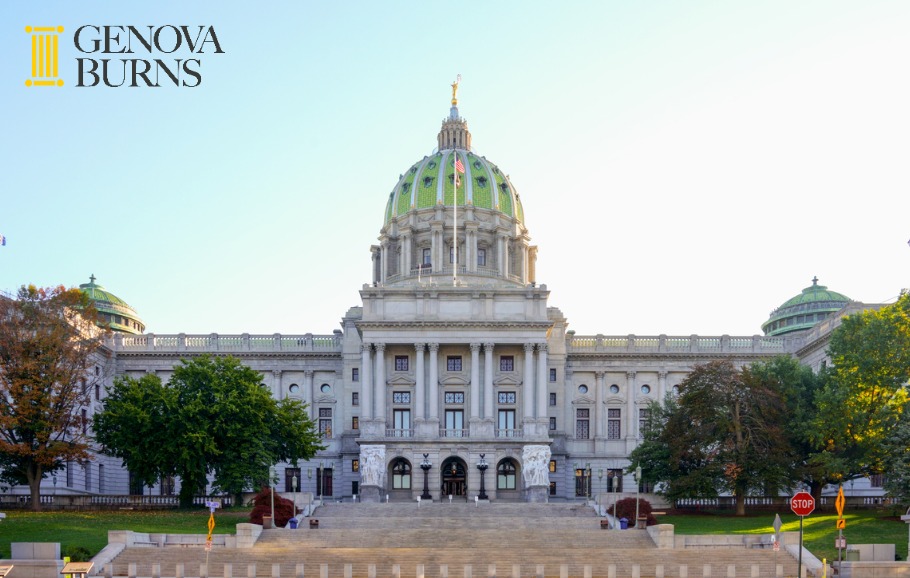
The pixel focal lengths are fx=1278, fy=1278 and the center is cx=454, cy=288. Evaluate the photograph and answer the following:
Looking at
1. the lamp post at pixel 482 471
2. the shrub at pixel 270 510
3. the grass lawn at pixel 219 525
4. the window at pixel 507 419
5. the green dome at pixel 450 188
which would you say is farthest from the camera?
the green dome at pixel 450 188

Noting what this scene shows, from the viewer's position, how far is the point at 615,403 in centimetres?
11312

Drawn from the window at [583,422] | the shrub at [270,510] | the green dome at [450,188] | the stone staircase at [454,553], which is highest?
the green dome at [450,188]

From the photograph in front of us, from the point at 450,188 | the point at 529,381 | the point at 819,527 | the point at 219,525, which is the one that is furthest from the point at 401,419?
the point at 819,527

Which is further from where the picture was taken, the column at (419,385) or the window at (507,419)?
the window at (507,419)

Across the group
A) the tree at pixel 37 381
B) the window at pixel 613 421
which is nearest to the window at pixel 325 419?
the window at pixel 613 421

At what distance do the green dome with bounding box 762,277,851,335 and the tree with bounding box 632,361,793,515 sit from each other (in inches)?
1747

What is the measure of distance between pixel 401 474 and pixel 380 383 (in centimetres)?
738

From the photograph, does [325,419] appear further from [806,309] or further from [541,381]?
[806,309]

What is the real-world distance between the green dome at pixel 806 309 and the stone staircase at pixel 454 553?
180ft

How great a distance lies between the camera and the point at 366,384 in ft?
331

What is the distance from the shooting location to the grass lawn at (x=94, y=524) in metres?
64.1

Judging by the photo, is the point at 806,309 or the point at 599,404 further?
the point at 806,309

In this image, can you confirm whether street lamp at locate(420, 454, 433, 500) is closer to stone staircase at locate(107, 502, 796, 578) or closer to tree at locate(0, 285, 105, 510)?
stone staircase at locate(107, 502, 796, 578)

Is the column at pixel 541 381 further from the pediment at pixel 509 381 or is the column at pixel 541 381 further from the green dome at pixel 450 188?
the green dome at pixel 450 188
